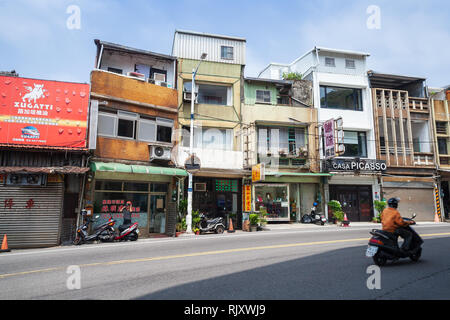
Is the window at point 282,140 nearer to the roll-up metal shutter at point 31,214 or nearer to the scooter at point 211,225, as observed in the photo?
the scooter at point 211,225

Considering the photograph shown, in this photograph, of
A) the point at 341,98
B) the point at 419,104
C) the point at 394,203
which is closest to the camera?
the point at 394,203

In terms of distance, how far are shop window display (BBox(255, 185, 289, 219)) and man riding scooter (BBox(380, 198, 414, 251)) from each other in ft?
44.8

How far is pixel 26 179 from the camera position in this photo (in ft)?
41.7

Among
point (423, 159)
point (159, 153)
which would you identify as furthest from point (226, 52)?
point (423, 159)

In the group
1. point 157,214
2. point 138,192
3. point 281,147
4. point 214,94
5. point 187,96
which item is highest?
point 214,94

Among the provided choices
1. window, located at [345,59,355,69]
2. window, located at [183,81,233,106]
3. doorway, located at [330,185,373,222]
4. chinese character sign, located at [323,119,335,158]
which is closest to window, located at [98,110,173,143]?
window, located at [183,81,233,106]

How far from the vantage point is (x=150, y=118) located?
16.9 metres

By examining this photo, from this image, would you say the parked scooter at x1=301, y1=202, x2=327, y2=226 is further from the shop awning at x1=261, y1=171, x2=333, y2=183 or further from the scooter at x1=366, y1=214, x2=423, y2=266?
the scooter at x1=366, y1=214, x2=423, y2=266

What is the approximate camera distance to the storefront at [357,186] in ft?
71.8

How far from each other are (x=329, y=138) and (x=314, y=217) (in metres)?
5.72

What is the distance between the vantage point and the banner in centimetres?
1295

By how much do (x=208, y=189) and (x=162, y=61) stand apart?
29.3 feet

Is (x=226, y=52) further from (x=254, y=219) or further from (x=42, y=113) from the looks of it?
(x=42, y=113)
